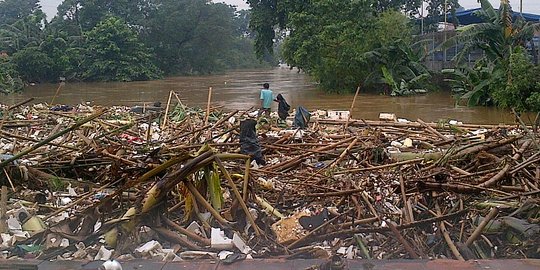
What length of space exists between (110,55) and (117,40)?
1300 millimetres

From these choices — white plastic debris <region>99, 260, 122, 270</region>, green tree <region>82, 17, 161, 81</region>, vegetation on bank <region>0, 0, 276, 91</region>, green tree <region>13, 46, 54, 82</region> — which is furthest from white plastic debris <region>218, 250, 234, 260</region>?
green tree <region>82, 17, 161, 81</region>

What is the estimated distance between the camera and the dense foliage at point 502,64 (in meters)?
16.4

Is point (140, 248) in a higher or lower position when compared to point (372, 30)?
lower

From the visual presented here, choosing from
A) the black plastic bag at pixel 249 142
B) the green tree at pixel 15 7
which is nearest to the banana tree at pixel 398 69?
the black plastic bag at pixel 249 142

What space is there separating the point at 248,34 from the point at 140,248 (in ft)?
252

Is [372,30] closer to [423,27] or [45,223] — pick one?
[423,27]

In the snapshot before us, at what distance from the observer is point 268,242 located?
3643 mm

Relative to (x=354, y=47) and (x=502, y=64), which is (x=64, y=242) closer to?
(x=502, y=64)

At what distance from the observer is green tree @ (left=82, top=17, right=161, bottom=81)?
136 ft

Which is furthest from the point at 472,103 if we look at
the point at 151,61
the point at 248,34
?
the point at 248,34

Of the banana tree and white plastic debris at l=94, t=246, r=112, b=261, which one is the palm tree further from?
white plastic debris at l=94, t=246, r=112, b=261

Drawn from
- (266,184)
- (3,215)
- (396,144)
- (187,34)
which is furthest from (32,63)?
(3,215)

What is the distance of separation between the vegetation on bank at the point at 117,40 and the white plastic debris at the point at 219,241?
1300 inches

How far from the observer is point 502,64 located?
17.4m
